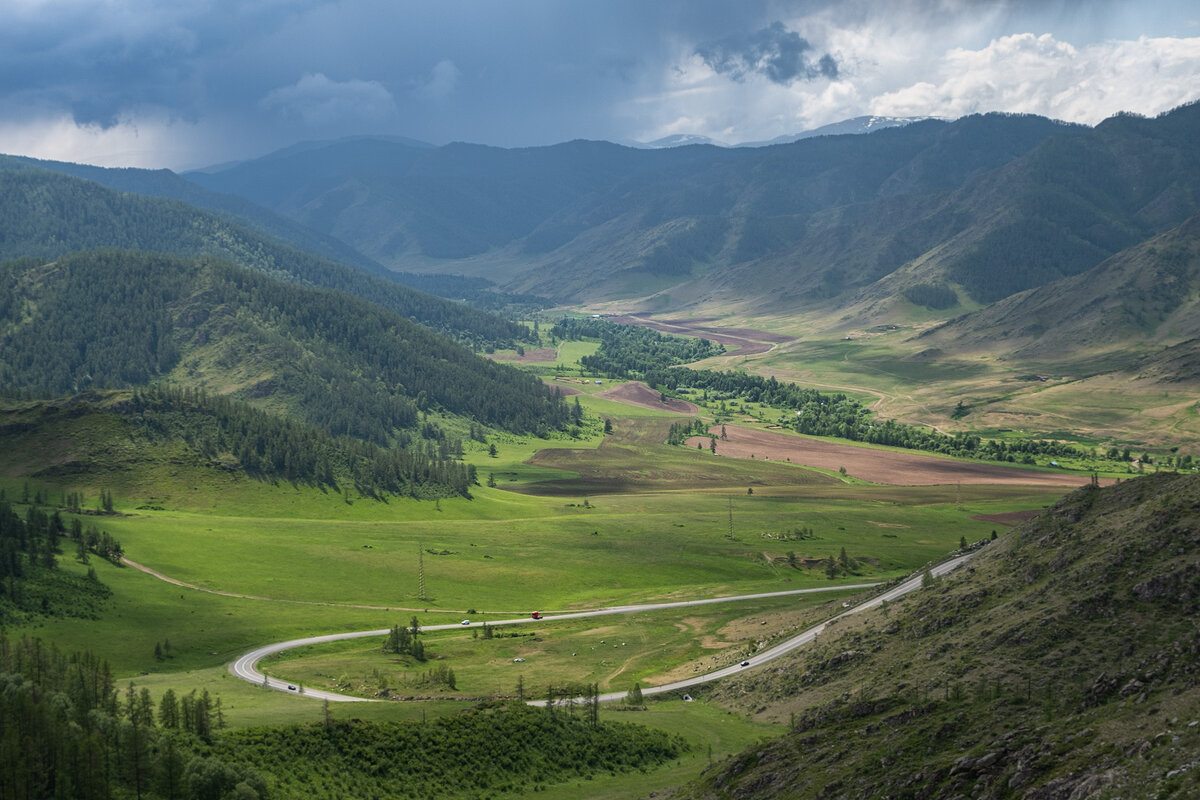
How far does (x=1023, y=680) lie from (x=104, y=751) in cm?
7392

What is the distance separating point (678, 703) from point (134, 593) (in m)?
91.3

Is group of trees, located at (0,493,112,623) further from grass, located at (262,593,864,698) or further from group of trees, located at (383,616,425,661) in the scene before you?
group of trees, located at (383,616,425,661)

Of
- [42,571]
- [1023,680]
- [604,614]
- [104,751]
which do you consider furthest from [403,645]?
[1023,680]

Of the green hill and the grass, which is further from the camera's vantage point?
the grass

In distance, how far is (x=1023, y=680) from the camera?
3570 inches

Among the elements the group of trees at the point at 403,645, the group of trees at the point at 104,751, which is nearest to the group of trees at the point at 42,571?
the group of trees at the point at 403,645

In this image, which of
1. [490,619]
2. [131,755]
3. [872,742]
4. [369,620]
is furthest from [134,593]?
[872,742]

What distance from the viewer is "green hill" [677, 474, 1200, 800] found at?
216 ft

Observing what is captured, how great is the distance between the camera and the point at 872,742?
273 feet

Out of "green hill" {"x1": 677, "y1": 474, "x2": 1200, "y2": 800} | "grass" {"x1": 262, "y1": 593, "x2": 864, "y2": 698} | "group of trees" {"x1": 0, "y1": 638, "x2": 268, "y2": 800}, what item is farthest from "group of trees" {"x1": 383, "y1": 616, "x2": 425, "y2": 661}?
"group of trees" {"x1": 0, "y1": 638, "x2": 268, "y2": 800}

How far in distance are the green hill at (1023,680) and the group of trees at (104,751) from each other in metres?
38.7

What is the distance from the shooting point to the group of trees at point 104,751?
74000 millimetres

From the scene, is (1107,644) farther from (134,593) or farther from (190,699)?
(134,593)

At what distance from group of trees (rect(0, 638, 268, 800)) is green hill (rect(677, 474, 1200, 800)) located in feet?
127
